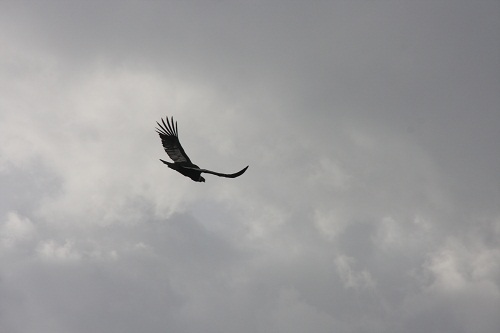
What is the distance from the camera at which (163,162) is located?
120 feet

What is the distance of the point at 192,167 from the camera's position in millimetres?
36844

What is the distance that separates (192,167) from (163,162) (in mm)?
2077

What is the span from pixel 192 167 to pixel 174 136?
2.62 metres

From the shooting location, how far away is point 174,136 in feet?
122

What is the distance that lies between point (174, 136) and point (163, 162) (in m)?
2.07
